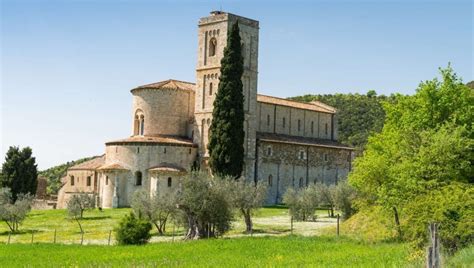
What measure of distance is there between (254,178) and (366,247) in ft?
121

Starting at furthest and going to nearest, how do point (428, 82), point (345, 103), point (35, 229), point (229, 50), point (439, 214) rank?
point (345, 103)
point (229, 50)
point (35, 229)
point (428, 82)
point (439, 214)

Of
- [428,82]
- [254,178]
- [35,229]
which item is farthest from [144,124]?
[428,82]

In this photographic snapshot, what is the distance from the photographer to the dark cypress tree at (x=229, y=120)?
59188mm

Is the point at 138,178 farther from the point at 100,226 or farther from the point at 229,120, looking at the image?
the point at 100,226

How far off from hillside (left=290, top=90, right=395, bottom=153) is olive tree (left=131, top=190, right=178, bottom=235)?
62.8m

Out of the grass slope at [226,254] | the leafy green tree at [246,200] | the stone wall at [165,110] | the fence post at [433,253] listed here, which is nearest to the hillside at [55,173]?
the stone wall at [165,110]

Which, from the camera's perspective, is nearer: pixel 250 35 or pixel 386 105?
pixel 386 105

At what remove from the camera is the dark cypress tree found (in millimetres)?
59188


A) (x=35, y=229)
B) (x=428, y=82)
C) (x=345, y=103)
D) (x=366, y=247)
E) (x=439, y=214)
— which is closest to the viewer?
(x=439, y=214)

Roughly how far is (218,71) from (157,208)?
23.8 meters

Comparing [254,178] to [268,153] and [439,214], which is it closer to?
[268,153]

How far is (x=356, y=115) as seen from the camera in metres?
124

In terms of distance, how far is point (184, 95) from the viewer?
70688mm

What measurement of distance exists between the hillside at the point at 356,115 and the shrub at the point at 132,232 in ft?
235
